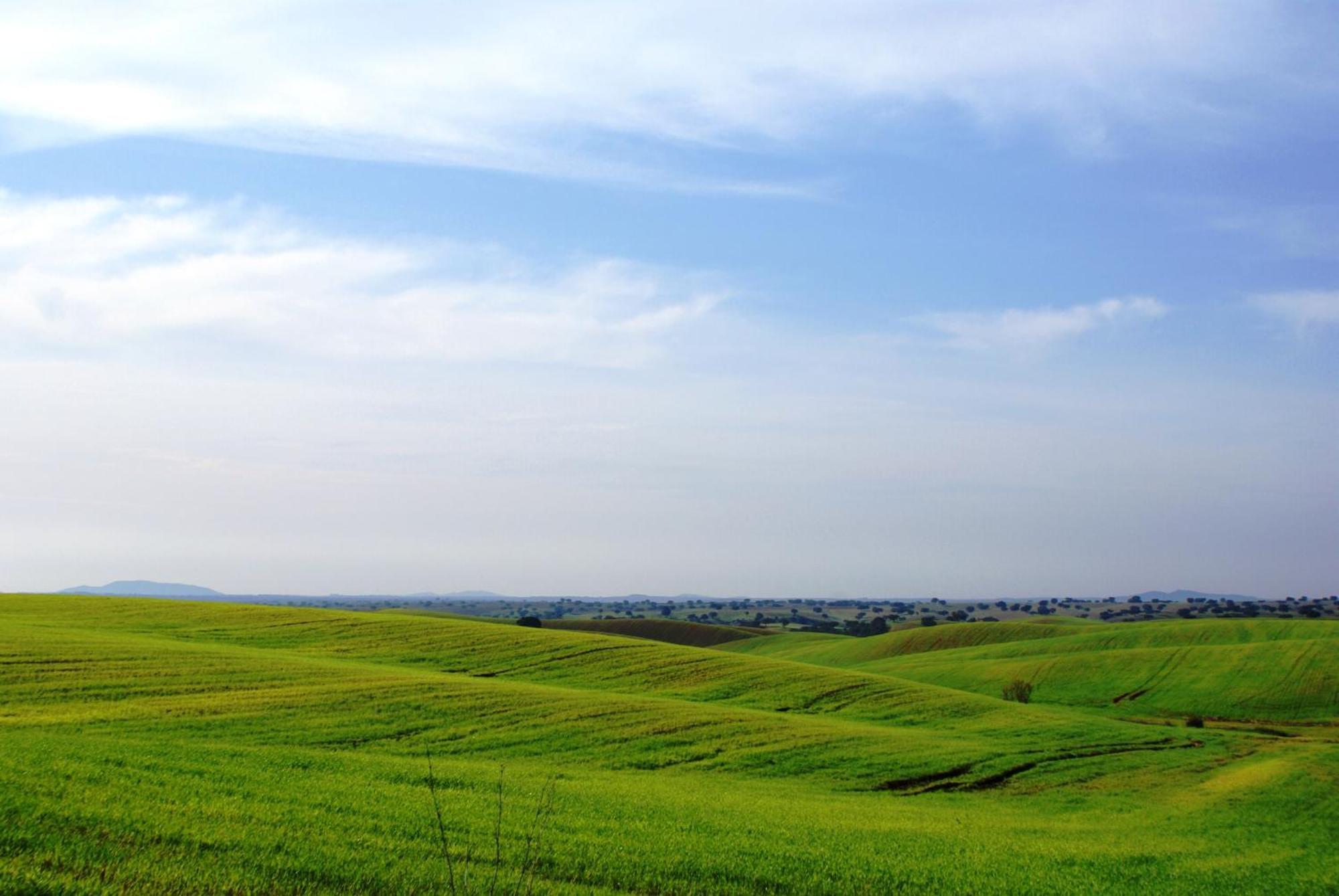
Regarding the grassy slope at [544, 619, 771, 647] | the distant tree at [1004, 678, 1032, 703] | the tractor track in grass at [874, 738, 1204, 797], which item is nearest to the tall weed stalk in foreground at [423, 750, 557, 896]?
the tractor track in grass at [874, 738, 1204, 797]

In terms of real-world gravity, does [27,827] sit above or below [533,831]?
above

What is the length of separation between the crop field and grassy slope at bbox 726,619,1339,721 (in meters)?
0.78

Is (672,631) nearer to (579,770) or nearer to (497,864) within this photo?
(579,770)

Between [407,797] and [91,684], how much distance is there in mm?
19475

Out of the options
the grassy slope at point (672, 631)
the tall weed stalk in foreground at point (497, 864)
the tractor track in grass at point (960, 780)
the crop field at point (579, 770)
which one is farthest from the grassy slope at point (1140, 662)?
the tall weed stalk in foreground at point (497, 864)

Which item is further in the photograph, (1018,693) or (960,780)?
(1018,693)

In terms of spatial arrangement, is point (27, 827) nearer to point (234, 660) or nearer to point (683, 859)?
point (683, 859)

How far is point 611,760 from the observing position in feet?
91.6

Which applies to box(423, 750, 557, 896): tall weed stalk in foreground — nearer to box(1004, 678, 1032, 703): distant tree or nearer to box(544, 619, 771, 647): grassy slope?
box(1004, 678, 1032, 703): distant tree

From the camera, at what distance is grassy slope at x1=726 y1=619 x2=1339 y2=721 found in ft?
208

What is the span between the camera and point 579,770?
25.7 m

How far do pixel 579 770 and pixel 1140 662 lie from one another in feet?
219

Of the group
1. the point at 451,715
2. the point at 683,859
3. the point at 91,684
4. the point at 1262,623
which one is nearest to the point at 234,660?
the point at 91,684

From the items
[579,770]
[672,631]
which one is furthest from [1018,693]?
[672,631]
